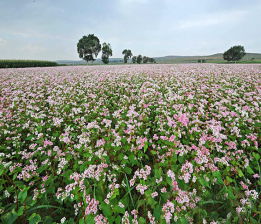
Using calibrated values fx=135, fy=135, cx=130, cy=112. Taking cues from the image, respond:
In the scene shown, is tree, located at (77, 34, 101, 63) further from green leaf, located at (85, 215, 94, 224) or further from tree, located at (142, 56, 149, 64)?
green leaf, located at (85, 215, 94, 224)

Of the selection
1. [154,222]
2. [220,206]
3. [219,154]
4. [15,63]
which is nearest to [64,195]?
[154,222]

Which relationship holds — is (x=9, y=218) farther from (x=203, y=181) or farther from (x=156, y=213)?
(x=203, y=181)

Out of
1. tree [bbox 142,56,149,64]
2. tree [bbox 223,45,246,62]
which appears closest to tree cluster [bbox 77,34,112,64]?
tree [bbox 142,56,149,64]

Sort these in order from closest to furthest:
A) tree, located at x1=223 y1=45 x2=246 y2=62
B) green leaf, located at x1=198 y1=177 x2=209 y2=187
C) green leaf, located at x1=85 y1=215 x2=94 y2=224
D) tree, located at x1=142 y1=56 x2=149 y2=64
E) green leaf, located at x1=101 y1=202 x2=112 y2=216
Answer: green leaf, located at x1=85 y1=215 x2=94 y2=224, green leaf, located at x1=101 y1=202 x2=112 y2=216, green leaf, located at x1=198 y1=177 x2=209 y2=187, tree, located at x1=223 y1=45 x2=246 y2=62, tree, located at x1=142 y1=56 x2=149 y2=64

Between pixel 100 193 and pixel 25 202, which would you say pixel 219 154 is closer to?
pixel 100 193

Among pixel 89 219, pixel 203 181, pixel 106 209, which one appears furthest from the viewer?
pixel 203 181

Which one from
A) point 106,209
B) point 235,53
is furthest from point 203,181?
point 235,53

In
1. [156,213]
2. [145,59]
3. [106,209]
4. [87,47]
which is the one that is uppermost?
[87,47]

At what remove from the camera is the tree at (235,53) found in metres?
84.4

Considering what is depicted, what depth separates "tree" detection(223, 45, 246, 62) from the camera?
84431mm

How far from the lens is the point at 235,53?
85750 millimetres

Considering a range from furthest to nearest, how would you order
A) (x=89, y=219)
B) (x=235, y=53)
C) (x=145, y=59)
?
1. (x=145, y=59)
2. (x=235, y=53)
3. (x=89, y=219)

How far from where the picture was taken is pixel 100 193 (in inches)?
79.8

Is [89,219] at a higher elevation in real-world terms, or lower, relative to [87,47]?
lower
